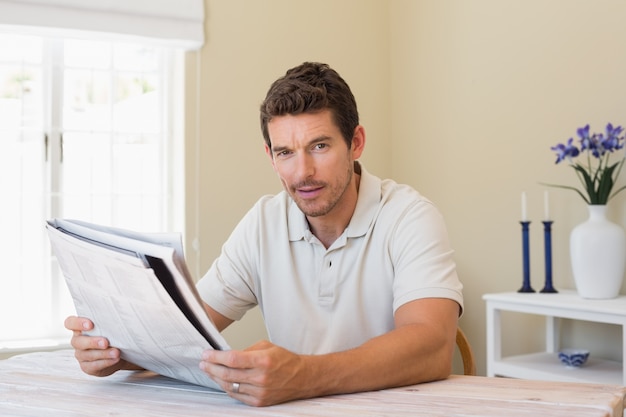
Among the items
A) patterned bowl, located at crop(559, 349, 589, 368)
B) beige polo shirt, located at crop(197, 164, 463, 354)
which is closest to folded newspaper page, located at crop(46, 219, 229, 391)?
beige polo shirt, located at crop(197, 164, 463, 354)

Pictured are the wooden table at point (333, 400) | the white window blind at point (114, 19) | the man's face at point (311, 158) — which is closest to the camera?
the wooden table at point (333, 400)

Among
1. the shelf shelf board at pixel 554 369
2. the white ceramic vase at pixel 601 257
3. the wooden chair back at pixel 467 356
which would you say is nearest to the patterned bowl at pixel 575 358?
the shelf shelf board at pixel 554 369

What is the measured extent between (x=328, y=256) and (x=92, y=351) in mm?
562

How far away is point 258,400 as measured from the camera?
3.39 ft

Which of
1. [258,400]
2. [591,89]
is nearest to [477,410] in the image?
[258,400]

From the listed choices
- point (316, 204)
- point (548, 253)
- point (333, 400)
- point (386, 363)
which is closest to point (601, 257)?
point (548, 253)

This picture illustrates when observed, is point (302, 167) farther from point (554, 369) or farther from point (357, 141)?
point (554, 369)

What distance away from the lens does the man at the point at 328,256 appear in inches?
52.9

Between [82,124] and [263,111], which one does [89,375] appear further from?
[82,124]

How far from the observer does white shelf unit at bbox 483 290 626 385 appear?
2330mm

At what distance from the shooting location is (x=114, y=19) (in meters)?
3.32

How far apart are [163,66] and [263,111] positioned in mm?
2184

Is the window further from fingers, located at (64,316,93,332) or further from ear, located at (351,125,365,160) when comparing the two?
fingers, located at (64,316,93,332)

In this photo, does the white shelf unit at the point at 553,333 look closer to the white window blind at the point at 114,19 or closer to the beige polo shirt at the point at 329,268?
the beige polo shirt at the point at 329,268
